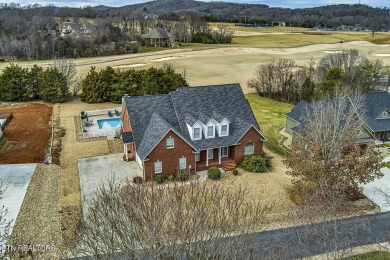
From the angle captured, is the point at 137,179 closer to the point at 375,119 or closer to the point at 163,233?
the point at 163,233

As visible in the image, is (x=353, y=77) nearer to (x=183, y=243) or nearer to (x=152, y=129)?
(x=152, y=129)

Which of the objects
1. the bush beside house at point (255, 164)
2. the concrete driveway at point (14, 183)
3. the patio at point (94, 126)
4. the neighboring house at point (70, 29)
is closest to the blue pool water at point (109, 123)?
the patio at point (94, 126)

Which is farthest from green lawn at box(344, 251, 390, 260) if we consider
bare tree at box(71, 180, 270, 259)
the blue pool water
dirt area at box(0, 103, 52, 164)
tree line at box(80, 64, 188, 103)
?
tree line at box(80, 64, 188, 103)

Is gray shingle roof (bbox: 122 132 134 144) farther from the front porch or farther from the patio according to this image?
the patio

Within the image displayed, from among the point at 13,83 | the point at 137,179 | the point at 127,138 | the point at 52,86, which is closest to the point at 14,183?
the point at 127,138

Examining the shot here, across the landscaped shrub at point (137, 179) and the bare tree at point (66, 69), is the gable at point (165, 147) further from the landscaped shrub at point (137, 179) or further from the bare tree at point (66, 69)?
the bare tree at point (66, 69)
